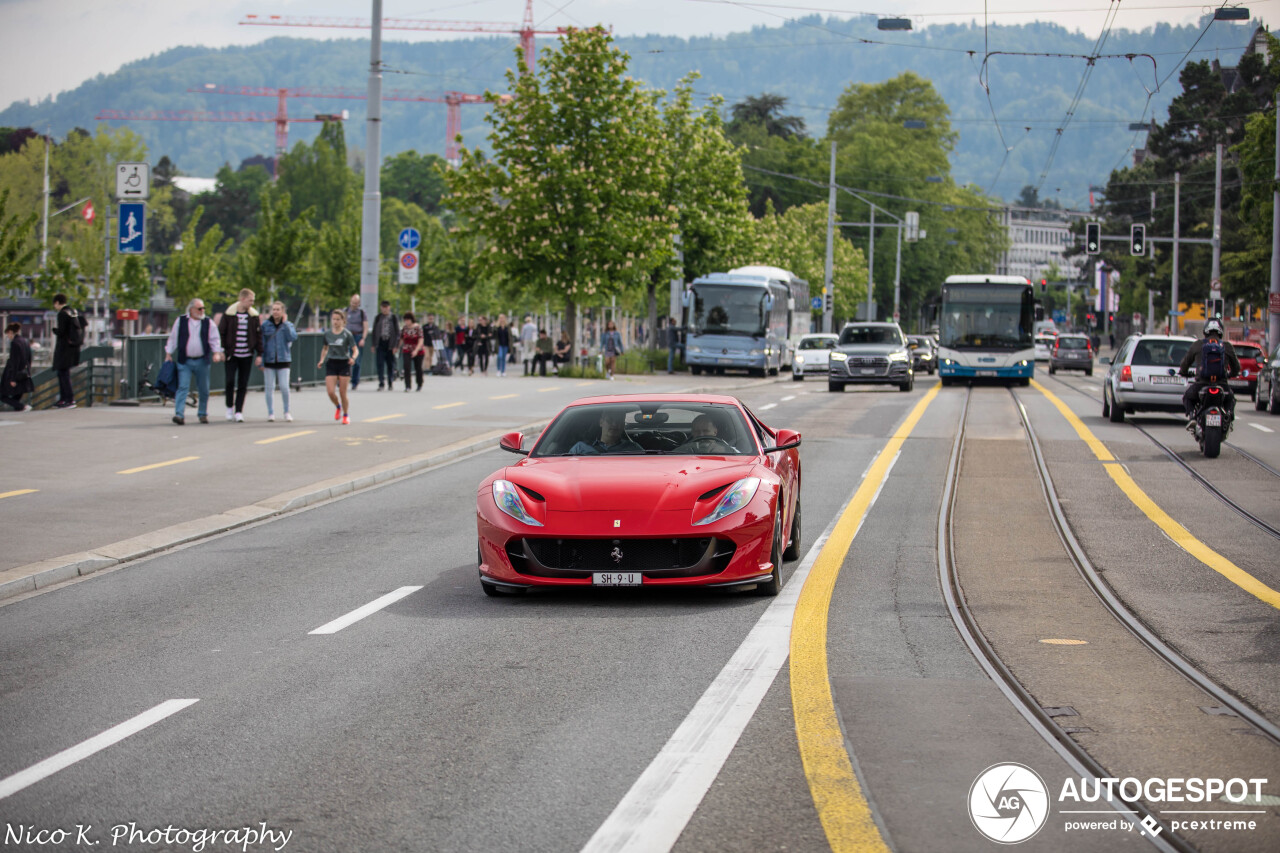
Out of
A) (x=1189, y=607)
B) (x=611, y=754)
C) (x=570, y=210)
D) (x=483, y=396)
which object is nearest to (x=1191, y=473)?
(x=1189, y=607)

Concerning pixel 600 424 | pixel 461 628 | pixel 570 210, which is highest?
pixel 570 210

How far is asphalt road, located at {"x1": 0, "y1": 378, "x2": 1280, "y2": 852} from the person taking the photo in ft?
15.7

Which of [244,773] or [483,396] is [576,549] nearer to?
[244,773]

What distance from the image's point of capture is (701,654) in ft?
24.3

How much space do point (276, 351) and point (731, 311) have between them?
99.5 feet

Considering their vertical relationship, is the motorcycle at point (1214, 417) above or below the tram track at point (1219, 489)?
above

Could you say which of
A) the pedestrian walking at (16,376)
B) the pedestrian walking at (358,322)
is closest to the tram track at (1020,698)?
the pedestrian walking at (16,376)

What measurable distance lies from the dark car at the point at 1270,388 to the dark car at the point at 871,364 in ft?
29.3

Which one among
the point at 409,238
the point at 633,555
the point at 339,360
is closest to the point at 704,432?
the point at 633,555

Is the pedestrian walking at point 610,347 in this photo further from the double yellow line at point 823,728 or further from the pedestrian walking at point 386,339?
the double yellow line at point 823,728

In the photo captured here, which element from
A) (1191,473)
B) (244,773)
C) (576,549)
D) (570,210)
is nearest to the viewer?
(244,773)

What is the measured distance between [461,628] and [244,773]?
297 cm

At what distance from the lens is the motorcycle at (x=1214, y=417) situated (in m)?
20.0

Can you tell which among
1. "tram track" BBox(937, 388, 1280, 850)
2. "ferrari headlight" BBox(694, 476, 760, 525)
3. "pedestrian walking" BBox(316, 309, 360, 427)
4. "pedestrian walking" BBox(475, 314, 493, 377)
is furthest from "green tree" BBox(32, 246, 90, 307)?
"ferrari headlight" BBox(694, 476, 760, 525)
